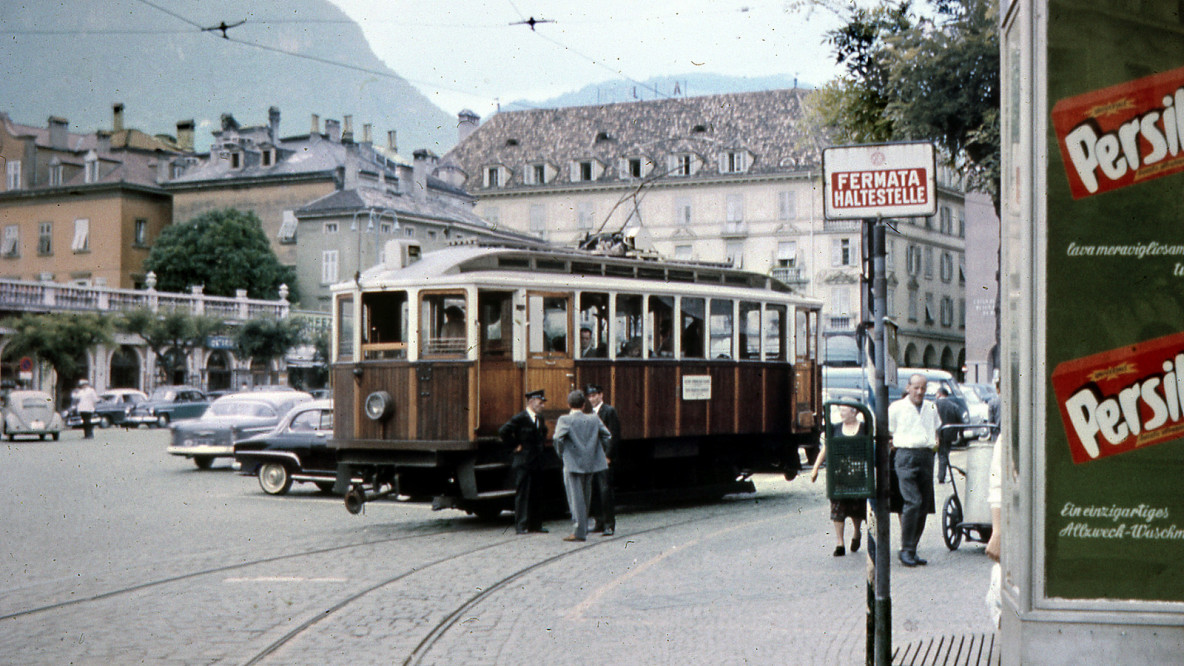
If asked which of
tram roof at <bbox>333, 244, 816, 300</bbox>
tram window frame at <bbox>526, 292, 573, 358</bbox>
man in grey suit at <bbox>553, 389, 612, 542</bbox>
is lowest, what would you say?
man in grey suit at <bbox>553, 389, 612, 542</bbox>

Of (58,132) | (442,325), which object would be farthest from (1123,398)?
(58,132)

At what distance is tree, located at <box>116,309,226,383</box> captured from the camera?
55.5m

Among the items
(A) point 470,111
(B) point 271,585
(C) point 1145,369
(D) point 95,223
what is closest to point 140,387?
(D) point 95,223

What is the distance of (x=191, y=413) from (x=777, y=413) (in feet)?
102

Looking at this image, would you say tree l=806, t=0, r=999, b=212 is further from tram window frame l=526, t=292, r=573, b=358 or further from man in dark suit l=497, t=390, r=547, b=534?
man in dark suit l=497, t=390, r=547, b=534

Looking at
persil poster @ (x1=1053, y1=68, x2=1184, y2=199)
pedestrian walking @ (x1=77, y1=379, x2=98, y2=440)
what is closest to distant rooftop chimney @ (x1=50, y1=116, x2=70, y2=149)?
pedestrian walking @ (x1=77, y1=379, x2=98, y2=440)

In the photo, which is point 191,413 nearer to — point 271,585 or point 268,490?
point 268,490

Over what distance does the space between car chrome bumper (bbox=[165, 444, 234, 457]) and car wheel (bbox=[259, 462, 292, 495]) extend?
5.25 metres

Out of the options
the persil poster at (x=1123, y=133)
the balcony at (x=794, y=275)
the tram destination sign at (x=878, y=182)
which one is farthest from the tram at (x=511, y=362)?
the balcony at (x=794, y=275)

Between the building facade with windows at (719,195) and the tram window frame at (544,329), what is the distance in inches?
2204

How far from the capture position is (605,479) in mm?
14875

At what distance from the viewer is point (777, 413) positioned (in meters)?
20.0

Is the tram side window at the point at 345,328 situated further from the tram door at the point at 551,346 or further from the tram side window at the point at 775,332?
the tram side window at the point at 775,332

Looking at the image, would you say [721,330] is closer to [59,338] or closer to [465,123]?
[59,338]
